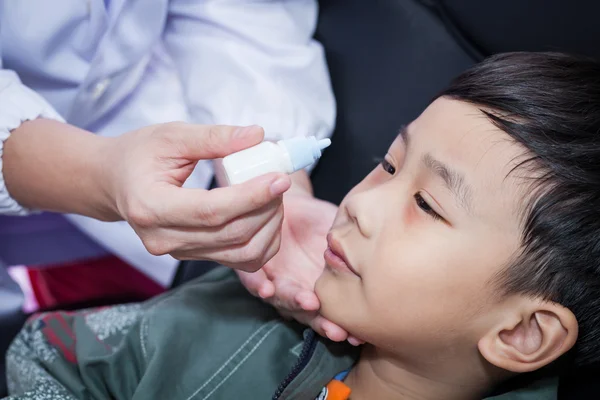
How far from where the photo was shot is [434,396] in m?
0.87

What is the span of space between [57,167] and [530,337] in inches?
24.5

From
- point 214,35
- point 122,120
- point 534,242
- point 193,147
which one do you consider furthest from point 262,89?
point 534,242

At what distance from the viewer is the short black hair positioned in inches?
28.7

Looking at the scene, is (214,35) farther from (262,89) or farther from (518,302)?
(518,302)

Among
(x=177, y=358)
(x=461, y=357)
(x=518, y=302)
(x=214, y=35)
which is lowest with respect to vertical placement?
(x=177, y=358)

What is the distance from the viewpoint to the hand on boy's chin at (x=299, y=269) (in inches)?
32.5

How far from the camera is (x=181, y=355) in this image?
3.02 ft

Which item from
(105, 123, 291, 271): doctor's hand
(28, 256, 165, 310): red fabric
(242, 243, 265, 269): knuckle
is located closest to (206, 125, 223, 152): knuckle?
(105, 123, 291, 271): doctor's hand

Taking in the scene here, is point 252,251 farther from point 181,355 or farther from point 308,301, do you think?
point 181,355

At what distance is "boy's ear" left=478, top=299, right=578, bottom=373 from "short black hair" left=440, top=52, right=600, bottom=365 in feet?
0.06

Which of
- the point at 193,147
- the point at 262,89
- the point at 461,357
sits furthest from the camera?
the point at 262,89

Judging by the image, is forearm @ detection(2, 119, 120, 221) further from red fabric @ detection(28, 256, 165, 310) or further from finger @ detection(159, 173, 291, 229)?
red fabric @ detection(28, 256, 165, 310)


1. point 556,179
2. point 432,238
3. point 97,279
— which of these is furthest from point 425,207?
point 97,279

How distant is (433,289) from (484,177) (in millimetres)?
139
